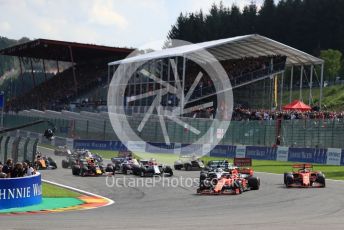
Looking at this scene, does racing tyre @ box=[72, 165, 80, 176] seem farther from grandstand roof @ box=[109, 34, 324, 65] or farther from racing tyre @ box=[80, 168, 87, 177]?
grandstand roof @ box=[109, 34, 324, 65]

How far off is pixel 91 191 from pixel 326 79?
247 ft

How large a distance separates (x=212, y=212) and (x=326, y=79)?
80522mm

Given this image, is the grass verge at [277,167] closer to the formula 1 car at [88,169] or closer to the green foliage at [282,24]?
the formula 1 car at [88,169]

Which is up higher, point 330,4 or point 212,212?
point 330,4

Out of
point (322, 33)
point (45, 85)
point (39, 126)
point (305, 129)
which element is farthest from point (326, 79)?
point (305, 129)

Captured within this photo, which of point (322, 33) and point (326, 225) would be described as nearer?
point (326, 225)

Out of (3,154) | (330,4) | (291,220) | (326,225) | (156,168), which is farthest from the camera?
(330,4)

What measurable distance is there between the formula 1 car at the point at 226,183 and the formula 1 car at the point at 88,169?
781cm

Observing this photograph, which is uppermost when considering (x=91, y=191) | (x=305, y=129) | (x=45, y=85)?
(x=45, y=85)

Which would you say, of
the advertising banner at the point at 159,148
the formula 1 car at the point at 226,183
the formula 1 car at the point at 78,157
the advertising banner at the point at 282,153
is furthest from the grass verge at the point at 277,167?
the formula 1 car at the point at 78,157

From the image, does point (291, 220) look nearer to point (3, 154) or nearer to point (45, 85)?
point (3, 154)

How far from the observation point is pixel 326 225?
14.4 m

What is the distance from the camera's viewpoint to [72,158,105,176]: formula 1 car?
30.7 m

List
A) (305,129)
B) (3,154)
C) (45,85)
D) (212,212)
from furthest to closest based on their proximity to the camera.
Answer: (45,85)
(305,129)
(3,154)
(212,212)
